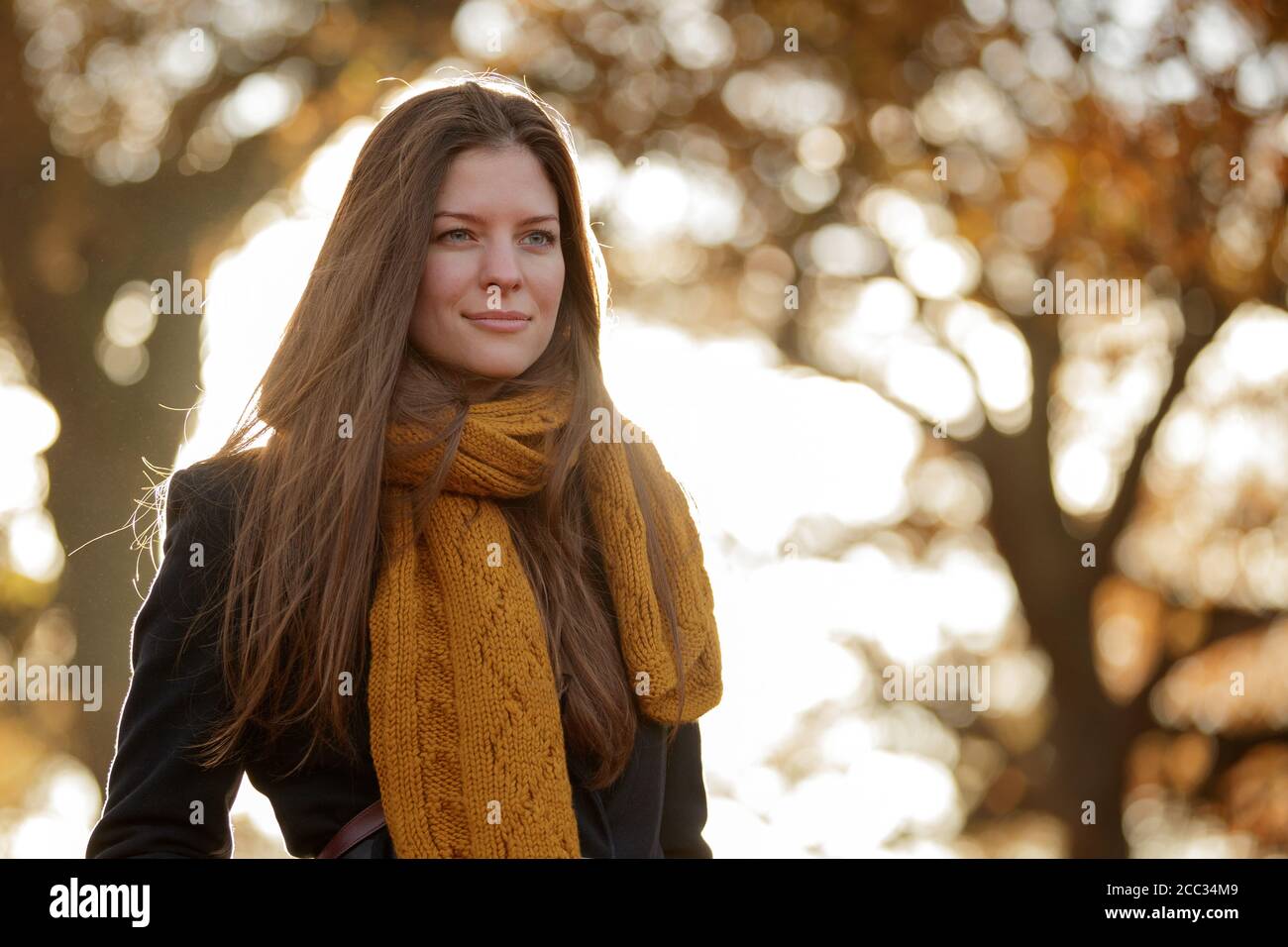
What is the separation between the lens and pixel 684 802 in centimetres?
204

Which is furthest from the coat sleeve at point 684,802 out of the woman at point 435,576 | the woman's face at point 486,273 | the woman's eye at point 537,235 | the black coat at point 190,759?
the woman's eye at point 537,235

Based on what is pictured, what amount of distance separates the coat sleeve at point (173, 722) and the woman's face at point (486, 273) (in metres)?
0.41

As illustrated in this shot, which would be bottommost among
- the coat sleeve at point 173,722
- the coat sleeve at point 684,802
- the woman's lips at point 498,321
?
the coat sleeve at point 684,802

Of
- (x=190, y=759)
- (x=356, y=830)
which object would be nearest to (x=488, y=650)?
(x=356, y=830)

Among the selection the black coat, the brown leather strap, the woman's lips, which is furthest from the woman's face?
the brown leather strap

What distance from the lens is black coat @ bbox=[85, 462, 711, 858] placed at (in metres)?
1.67

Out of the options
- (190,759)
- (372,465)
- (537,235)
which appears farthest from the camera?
(537,235)

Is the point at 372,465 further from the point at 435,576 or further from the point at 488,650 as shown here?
the point at 488,650

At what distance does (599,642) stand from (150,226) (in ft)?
10.4

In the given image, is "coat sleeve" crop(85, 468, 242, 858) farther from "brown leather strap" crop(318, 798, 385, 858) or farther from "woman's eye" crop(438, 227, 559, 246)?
"woman's eye" crop(438, 227, 559, 246)

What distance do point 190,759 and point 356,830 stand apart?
9.2 inches

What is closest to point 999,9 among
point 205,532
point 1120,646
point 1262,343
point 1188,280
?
point 1188,280

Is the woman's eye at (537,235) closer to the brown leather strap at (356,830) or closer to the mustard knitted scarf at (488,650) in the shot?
the mustard knitted scarf at (488,650)

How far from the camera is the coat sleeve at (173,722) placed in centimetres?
167
